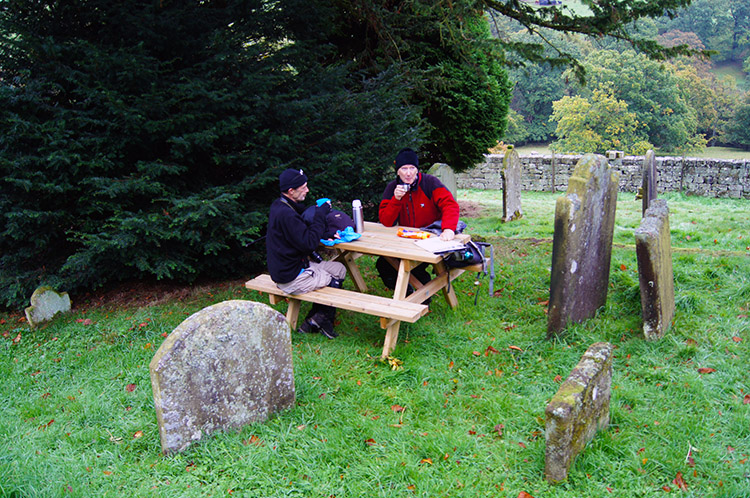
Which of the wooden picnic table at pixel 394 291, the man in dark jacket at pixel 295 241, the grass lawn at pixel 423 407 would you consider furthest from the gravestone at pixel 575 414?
the man in dark jacket at pixel 295 241

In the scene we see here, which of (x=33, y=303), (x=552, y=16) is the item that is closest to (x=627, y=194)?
(x=552, y=16)

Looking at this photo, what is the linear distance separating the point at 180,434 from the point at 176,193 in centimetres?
340

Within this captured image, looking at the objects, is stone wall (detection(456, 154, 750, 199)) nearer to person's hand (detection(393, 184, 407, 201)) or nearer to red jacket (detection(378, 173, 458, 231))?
red jacket (detection(378, 173, 458, 231))

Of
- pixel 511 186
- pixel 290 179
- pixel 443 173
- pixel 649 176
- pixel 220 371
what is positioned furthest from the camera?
pixel 511 186

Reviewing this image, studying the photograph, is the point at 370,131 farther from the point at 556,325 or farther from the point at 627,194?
the point at 627,194

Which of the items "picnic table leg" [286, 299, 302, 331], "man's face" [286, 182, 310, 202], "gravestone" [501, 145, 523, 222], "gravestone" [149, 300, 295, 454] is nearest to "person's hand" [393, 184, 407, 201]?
"man's face" [286, 182, 310, 202]

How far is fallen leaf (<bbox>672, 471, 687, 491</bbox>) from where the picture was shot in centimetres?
296

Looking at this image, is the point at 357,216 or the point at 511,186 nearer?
the point at 357,216

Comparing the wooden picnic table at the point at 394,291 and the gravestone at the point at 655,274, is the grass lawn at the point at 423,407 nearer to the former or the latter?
the gravestone at the point at 655,274

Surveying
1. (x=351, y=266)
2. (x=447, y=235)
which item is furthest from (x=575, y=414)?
(x=351, y=266)

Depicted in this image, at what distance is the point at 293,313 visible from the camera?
215 inches

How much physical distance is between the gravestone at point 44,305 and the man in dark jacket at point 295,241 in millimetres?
3207

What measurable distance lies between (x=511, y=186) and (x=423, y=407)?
9.43 m

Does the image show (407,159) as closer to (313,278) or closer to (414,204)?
(414,204)
